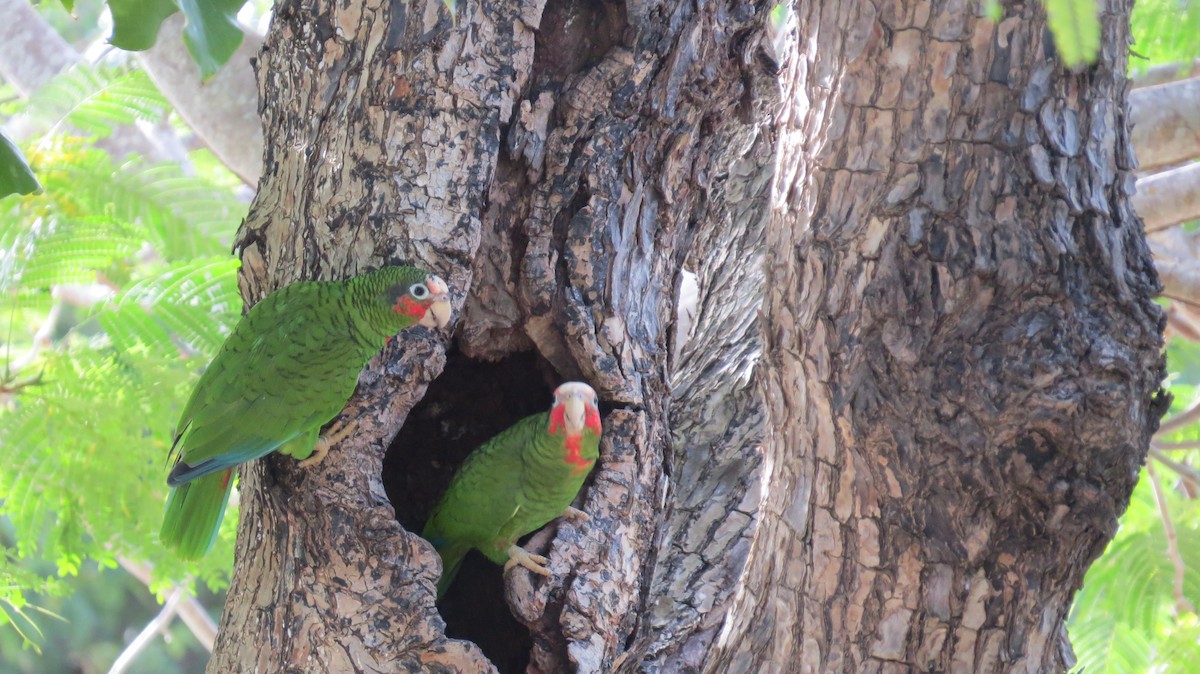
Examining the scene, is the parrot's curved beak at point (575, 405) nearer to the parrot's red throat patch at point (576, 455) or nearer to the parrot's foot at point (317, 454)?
the parrot's red throat patch at point (576, 455)

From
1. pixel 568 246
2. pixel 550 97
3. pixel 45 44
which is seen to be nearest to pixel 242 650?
pixel 568 246

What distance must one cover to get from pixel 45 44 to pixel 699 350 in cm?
404

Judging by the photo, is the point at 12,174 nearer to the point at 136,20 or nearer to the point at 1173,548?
the point at 136,20

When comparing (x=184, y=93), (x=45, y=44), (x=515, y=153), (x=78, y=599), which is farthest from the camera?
(x=78, y=599)

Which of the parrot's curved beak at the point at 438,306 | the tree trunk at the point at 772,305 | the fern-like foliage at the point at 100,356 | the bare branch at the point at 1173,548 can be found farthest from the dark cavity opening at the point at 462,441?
the bare branch at the point at 1173,548

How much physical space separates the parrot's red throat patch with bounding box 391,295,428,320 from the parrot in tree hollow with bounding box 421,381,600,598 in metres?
0.35

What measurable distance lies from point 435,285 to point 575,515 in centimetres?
64

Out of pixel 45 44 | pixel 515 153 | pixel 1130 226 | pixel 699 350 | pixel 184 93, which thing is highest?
pixel 45 44

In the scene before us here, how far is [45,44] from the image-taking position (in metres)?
5.05

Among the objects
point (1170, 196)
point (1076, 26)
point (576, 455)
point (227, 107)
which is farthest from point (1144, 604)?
point (227, 107)

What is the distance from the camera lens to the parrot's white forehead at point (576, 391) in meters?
2.05

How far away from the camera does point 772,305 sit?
229 cm

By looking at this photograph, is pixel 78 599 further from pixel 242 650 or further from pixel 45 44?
pixel 242 650

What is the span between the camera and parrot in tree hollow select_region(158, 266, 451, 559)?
74.9 inches
